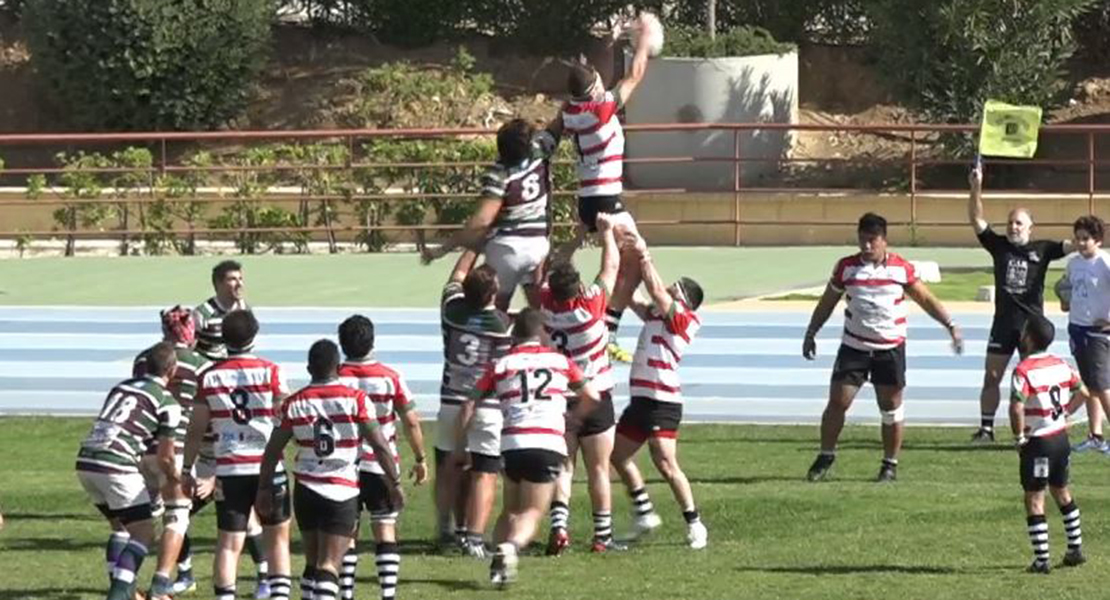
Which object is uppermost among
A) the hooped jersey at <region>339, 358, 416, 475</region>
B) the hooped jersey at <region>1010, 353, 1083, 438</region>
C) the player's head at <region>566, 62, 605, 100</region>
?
the player's head at <region>566, 62, 605, 100</region>

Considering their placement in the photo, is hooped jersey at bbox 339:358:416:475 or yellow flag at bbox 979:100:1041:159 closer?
hooped jersey at bbox 339:358:416:475

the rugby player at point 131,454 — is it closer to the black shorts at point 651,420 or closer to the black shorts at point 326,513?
the black shorts at point 326,513


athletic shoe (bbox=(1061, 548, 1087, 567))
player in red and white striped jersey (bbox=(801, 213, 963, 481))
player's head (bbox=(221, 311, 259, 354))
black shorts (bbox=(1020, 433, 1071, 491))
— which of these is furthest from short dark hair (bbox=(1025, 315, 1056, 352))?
player's head (bbox=(221, 311, 259, 354))

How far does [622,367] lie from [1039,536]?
884 cm

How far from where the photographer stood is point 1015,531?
573 inches

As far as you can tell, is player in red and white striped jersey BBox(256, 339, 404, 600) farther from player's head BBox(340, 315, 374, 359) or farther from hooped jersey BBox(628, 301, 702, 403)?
hooped jersey BBox(628, 301, 702, 403)

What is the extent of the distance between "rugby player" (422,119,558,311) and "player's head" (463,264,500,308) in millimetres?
478

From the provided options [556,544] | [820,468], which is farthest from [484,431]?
[820,468]

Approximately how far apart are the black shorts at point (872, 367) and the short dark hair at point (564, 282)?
3.27 meters

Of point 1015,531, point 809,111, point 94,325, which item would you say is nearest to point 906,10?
point 809,111

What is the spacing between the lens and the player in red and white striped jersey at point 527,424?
1290 centimetres

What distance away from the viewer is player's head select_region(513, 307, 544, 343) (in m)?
12.9

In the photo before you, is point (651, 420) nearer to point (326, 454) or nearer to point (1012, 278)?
point (326, 454)

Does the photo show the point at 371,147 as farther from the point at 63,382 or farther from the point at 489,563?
the point at 489,563
